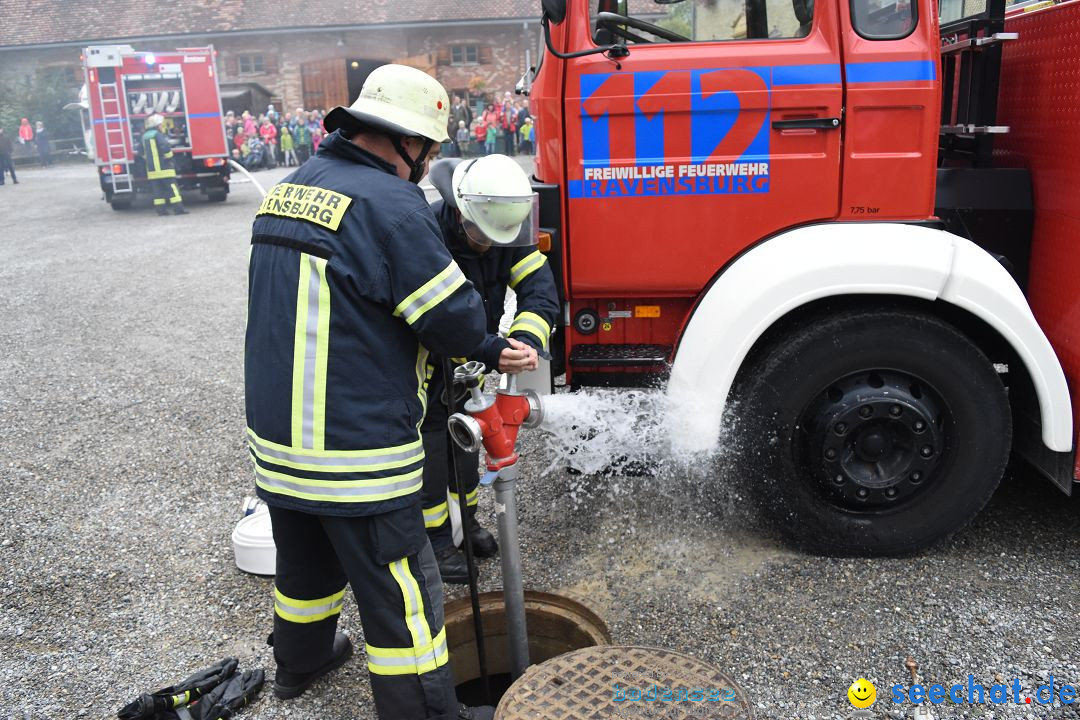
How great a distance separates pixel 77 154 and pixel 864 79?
34.8 metres

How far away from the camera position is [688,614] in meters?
3.22

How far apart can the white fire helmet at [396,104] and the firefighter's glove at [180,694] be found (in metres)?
1.79

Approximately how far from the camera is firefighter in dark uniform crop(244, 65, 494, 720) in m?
2.31

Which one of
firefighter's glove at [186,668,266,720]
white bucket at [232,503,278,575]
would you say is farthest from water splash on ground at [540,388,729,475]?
firefighter's glove at [186,668,266,720]

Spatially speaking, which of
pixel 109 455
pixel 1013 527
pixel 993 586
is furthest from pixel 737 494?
pixel 109 455

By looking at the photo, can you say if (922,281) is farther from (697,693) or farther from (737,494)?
(697,693)

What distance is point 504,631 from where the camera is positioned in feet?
10.5

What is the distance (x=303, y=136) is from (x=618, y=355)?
24.3m

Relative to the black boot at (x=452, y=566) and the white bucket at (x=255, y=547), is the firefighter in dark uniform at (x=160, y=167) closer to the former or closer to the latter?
the white bucket at (x=255, y=547)

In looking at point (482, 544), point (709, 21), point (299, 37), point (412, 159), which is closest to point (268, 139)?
point (299, 37)

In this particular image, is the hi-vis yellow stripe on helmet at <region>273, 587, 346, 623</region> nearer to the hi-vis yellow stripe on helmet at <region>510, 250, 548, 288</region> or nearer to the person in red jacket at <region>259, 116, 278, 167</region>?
the hi-vis yellow stripe on helmet at <region>510, 250, 548, 288</region>

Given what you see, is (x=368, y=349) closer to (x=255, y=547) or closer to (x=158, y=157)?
(x=255, y=547)

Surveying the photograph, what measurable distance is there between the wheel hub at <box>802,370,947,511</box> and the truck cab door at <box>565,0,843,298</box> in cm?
66

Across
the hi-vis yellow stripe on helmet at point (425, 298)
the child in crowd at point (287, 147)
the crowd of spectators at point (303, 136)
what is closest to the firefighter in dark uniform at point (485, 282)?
the hi-vis yellow stripe on helmet at point (425, 298)
